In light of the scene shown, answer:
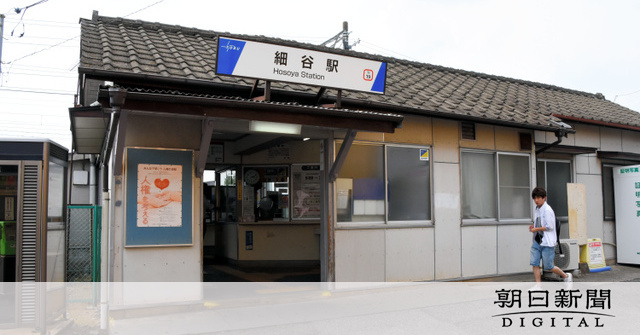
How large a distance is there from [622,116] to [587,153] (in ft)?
8.42

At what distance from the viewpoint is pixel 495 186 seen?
409 inches

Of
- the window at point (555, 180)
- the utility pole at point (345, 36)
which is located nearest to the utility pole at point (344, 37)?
the utility pole at point (345, 36)

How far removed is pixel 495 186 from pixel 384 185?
2668 mm

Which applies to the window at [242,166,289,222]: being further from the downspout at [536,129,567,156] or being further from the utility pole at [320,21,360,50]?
the utility pole at [320,21,360,50]

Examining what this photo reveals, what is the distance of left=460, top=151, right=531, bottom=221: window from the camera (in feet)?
33.2

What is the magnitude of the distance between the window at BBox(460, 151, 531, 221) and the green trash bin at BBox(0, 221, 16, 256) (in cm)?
738

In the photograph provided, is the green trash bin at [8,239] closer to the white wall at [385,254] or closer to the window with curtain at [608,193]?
the white wall at [385,254]

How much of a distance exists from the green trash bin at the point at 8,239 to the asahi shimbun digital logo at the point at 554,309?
6421mm

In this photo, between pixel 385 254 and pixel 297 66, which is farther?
pixel 385 254

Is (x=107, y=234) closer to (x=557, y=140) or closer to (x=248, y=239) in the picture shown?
(x=248, y=239)

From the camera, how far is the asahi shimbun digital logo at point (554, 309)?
6883 mm

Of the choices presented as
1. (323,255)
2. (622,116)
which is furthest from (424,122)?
(622,116)

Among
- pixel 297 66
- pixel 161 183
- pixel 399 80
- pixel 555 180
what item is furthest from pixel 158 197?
pixel 555 180

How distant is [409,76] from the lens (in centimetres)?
1151
